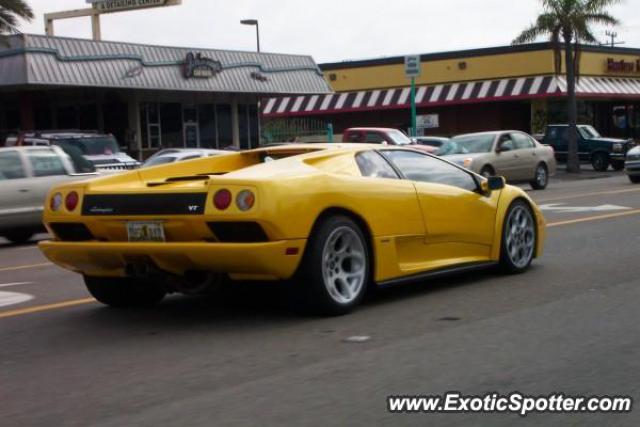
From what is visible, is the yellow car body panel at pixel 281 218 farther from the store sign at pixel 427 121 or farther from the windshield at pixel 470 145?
the store sign at pixel 427 121

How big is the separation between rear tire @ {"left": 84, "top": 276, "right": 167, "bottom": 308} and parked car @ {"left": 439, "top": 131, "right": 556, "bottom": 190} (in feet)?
52.5

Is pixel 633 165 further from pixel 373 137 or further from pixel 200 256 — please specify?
pixel 200 256

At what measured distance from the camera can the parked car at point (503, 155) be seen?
2408cm

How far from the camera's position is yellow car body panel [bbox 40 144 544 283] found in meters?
6.71

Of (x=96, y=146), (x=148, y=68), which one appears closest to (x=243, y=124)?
(x=148, y=68)

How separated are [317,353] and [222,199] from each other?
1.27 m

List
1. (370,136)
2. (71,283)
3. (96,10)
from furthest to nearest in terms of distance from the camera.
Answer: (96,10) → (370,136) → (71,283)

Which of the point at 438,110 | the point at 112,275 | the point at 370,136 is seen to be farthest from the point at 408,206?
the point at 438,110

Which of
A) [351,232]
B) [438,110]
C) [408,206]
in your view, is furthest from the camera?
[438,110]

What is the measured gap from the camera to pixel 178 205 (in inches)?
270

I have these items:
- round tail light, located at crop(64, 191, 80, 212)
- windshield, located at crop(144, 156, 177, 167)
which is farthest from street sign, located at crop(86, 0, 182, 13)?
round tail light, located at crop(64, 191, 80, 212)

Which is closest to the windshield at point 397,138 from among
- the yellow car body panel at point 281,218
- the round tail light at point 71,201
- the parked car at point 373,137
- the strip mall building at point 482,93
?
the parked car at point 373,137

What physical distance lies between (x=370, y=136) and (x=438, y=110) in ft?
66.6

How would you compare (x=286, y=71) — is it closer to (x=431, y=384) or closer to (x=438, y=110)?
(x=438, y=110)
